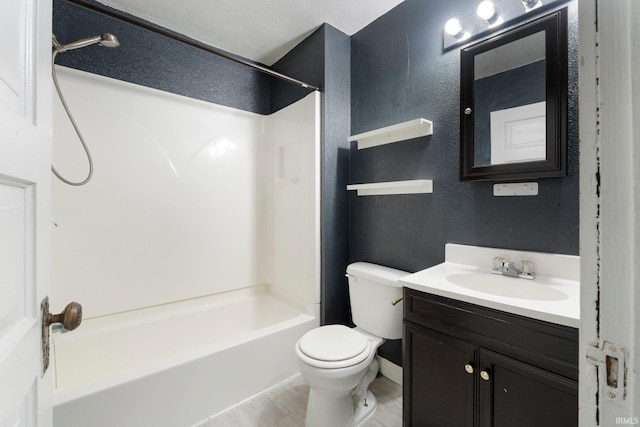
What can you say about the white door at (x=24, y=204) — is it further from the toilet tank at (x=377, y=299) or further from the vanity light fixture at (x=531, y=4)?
the vanity light fixture at (x=531, y=4)

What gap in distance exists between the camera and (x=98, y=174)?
1781mm

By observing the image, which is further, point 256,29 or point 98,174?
point 256,29

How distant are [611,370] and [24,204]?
922 millimetres

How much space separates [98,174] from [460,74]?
2.32 metres

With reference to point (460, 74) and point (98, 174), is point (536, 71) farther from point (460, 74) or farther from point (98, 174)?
point (98, 174)

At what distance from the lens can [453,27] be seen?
58.7 inches

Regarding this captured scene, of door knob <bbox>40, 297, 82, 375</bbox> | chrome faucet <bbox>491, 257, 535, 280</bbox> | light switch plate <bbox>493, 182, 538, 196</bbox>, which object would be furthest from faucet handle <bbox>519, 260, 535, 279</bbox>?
door knob <bbox>40, 297, 82, 375</bbox>

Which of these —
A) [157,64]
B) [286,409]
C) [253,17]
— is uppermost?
[253,17]

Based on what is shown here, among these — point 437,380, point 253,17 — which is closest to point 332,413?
point 437,380

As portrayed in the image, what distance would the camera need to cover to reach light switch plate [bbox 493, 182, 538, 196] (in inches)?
50.3

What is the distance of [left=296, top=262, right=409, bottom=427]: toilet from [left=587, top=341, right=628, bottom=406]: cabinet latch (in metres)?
1.10

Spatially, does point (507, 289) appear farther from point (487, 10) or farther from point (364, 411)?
point (487, 10)

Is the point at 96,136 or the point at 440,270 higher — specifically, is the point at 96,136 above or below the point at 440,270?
above

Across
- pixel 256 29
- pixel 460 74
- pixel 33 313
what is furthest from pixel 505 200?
pixel 256 29
